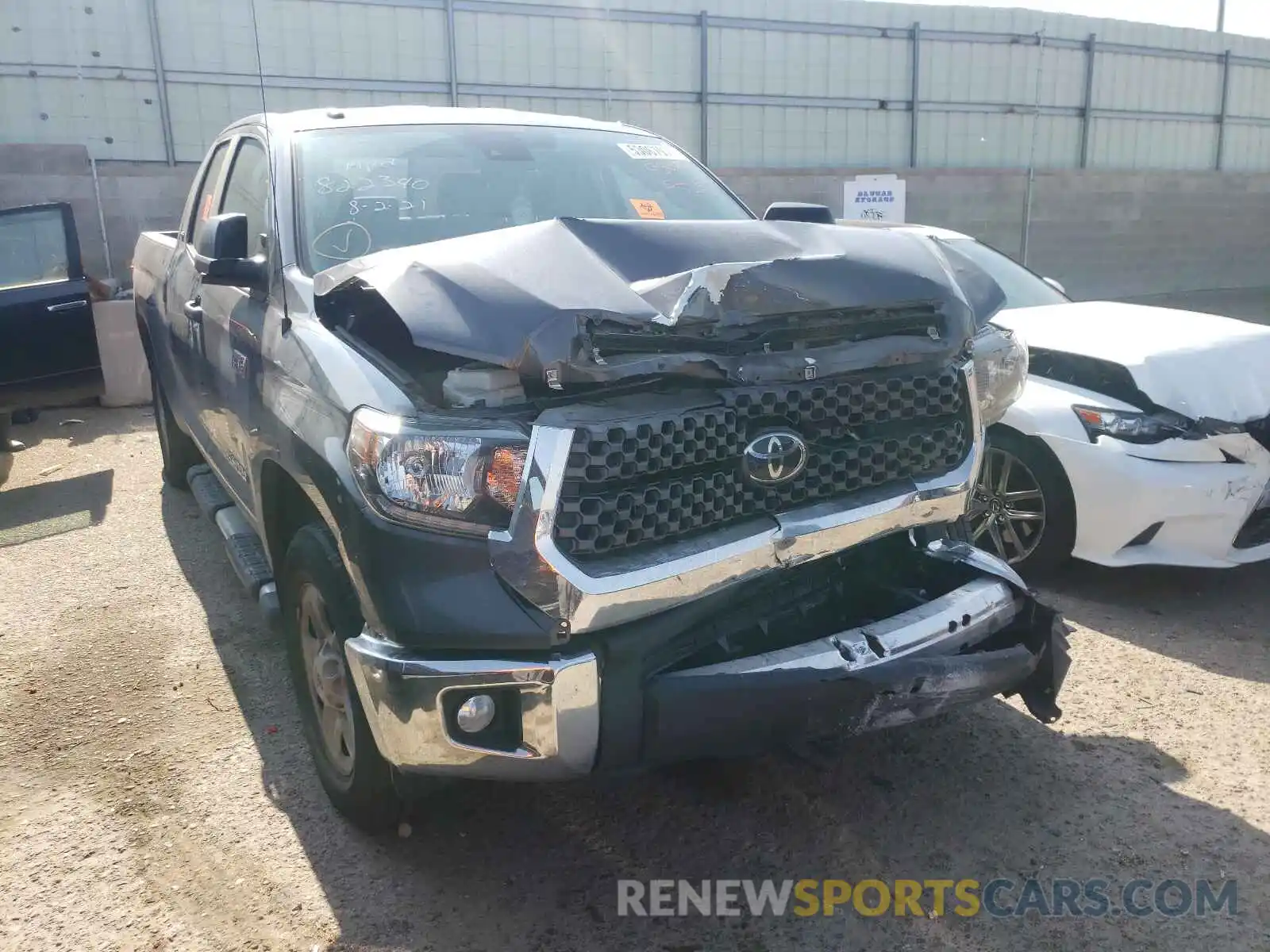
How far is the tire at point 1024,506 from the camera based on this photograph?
4379 mm

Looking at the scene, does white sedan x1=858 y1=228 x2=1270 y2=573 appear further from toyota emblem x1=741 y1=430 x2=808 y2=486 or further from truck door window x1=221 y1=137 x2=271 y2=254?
truck door window x1=221 y1=137 x2=271 y2=254

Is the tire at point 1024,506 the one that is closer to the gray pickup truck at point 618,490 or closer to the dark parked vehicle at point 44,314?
the gray pickup truck at point 618,490

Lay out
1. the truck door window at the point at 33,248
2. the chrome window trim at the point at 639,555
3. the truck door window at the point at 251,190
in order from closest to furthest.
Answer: the chrome window trim at the point at 639,555, the truck door window at the point at 251,190, the truck door window at the point at 33,248

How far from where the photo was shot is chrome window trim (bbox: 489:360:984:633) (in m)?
2.24

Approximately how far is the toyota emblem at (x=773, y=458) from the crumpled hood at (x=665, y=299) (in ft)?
0.49

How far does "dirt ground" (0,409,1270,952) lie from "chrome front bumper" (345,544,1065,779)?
332 mm

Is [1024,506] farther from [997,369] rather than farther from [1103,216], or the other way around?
[1103,216]

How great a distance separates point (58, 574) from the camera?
16.4 feet

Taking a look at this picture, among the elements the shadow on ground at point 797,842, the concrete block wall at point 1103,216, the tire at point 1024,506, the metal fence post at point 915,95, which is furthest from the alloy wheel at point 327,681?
the metal fence post at point 915,95

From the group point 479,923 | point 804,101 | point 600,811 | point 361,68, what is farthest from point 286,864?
point 804,101

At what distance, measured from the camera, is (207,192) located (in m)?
4.75

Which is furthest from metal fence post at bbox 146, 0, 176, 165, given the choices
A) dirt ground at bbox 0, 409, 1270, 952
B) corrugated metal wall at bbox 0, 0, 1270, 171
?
dirt ground at bbox 0, 409, 1270, 952

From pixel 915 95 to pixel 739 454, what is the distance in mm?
14546

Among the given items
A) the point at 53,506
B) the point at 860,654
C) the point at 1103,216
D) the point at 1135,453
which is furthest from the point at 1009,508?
the point at 1103,216
